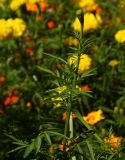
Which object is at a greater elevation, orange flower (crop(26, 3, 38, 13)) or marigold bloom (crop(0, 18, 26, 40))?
orange flower (crop(26, 3, 38, 13))

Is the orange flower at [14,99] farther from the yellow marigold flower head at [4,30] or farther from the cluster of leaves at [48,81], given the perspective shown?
the yellow marigold flower head at [4,30]

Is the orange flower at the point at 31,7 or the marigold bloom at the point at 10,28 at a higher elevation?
the orange flower at the point at 31,7

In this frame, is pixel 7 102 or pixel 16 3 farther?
pixel 16 3

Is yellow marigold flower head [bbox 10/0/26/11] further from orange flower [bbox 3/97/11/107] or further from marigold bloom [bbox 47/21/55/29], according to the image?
orange flower [bbox 3/97/11/107]

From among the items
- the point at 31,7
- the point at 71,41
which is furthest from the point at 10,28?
the point at 31,7

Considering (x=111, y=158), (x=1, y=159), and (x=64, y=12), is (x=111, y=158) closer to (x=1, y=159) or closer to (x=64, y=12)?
(x=1, y=159)

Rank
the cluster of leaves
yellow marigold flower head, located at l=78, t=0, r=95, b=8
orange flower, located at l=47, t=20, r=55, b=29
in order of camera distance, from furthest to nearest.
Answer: orange flower, located at l=47, t=20, r=55, b=29 → yellow marigold flower head, located at l=78, t=0, r=95, b=8 → the cluster of leaves

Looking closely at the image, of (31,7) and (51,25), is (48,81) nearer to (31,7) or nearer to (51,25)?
(51,25)

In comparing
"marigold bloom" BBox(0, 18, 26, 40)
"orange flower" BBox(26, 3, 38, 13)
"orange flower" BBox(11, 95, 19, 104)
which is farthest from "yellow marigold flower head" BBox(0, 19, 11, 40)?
"orange flower" BBox(26, 3, 38, 13)

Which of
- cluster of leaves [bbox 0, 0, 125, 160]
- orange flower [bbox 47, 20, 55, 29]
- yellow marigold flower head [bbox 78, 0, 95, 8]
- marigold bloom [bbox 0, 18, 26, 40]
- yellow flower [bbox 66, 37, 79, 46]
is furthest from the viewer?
orange flower [bbox 47, 20, 55, 29]

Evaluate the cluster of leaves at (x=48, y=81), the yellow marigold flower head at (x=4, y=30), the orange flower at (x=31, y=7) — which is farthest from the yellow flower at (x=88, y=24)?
the orange flower at (x=31, y=7)

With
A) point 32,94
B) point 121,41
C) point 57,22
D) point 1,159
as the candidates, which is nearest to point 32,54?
point 57,22

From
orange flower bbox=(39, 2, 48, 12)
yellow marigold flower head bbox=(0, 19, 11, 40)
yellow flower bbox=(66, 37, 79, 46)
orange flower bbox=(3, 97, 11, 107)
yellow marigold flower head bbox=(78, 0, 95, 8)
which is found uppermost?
orange flower bbox=(39, 2, 48, 12)
